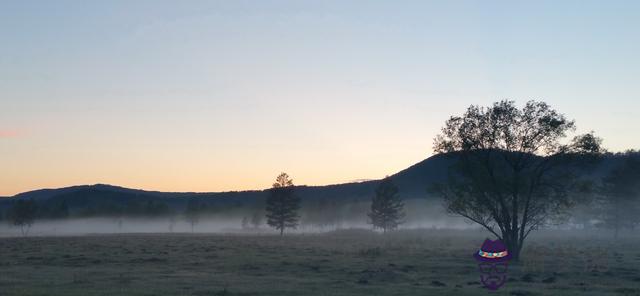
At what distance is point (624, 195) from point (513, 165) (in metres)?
53.5

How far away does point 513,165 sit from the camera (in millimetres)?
46594

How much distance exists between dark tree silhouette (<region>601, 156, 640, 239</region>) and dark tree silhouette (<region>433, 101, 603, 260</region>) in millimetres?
49014

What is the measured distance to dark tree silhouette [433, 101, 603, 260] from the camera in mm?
46156

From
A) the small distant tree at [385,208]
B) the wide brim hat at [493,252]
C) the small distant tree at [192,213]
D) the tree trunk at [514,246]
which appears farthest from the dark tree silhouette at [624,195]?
the small distant tree at [192,213]

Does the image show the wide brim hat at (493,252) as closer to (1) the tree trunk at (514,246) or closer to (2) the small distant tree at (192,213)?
(1) the tree trunk at (514,246)

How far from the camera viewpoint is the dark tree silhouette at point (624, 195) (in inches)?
3526

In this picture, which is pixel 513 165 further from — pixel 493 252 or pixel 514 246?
pixel 493 252

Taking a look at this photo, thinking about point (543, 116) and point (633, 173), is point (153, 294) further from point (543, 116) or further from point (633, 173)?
point (633, 173)

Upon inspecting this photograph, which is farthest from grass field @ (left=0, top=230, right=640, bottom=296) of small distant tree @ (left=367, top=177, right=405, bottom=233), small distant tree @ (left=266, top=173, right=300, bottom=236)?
small distant tree @ (left=367, top=177, right=405, bottom=233)

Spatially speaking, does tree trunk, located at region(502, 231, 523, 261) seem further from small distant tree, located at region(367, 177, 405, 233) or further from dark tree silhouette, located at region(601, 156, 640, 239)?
Result: small distant tree, located at region(367, 177, 405, 233)

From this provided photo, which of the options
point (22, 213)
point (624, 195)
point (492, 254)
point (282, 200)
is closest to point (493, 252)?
point (492, 254)

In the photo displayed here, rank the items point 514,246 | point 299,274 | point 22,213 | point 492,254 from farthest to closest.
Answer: point 22,213
point 514,246
point 299,274
point 492,254

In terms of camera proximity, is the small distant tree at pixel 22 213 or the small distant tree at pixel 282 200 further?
the small distant tree at pixel 22 213

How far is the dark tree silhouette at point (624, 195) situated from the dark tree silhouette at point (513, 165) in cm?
4901
